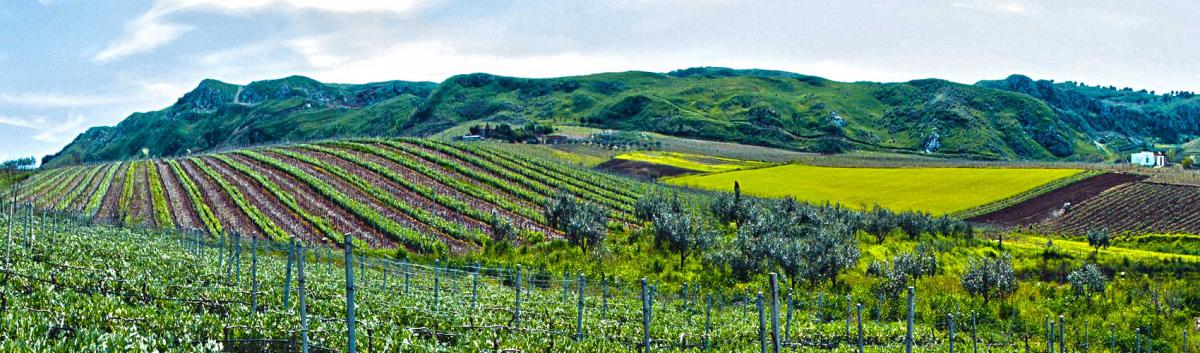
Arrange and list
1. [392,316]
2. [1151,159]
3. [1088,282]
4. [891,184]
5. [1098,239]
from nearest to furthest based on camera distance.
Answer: [392,316] → [1088,282] → [1098,239] → [891,184] → [1151,159]

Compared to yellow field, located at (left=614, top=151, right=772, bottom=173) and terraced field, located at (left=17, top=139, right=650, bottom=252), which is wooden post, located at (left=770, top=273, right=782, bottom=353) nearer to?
terraced field, located at (left=17, top=139, right=650, bottom=252)

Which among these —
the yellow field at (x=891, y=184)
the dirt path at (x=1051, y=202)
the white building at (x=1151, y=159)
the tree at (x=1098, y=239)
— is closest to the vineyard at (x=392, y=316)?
the tree at (x=1098, y=239)

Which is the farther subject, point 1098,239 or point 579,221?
point 1098,239

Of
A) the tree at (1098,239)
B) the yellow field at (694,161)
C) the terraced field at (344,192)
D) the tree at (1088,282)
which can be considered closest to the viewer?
the tree at (1088,282)

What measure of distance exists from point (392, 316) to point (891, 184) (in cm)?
10501

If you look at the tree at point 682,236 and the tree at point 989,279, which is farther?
the tree at point 682,236

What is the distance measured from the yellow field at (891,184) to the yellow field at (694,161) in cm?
785

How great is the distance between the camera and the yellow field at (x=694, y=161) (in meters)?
135

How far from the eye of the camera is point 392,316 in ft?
64.3

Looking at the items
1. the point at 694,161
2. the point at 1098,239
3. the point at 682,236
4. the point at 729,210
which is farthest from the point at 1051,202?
the point at 694,161

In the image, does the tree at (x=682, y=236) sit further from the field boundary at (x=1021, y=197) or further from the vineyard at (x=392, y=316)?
the field boundary at (x=1021, y=197)

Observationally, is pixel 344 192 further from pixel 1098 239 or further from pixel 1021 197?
pixel 1021 197

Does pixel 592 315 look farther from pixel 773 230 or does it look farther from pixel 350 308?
pixel 773 230

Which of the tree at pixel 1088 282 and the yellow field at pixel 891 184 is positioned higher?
the yellow field at pixel 891 184
